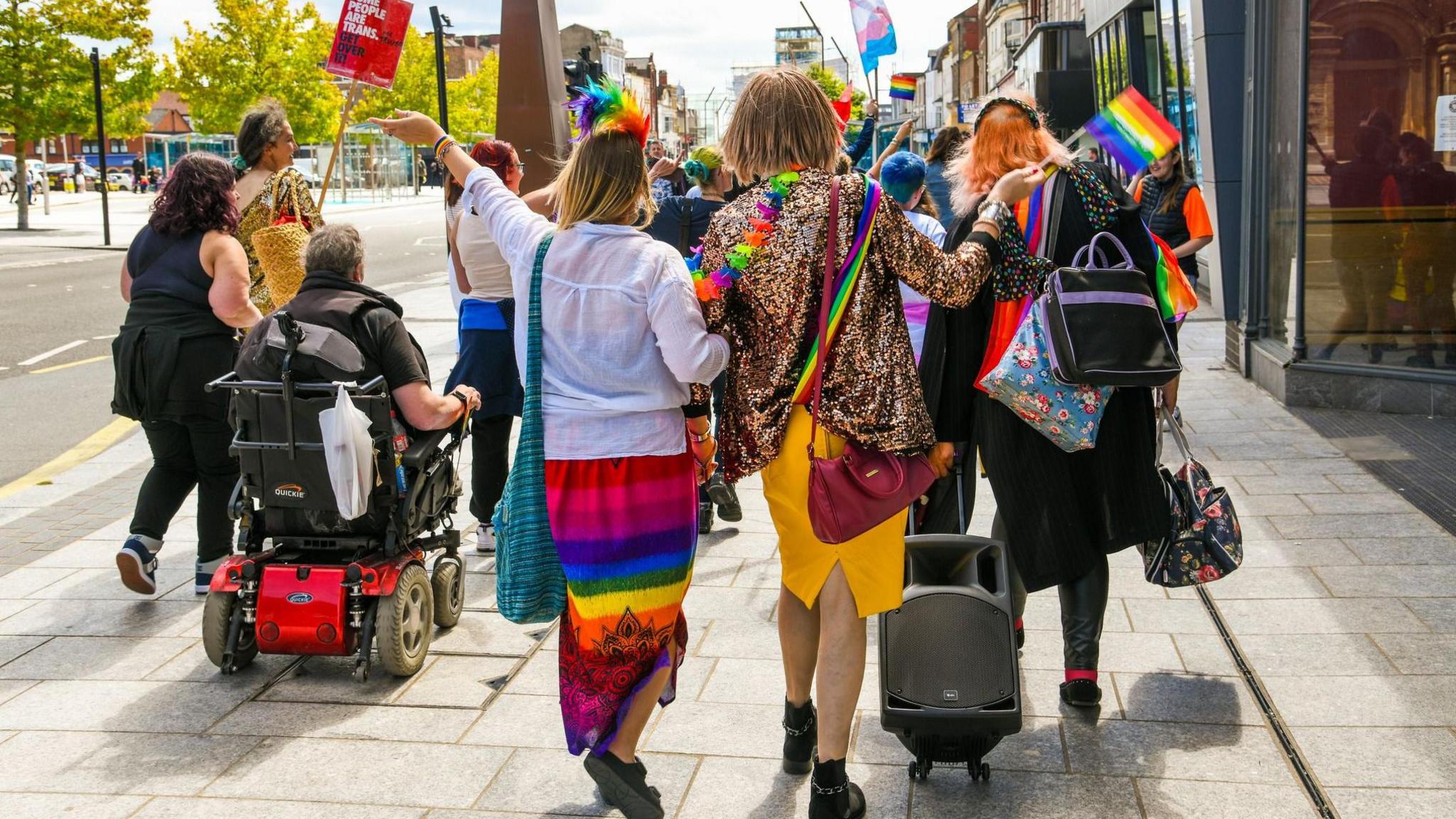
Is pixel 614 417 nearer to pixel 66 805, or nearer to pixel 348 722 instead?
pixel 348 722

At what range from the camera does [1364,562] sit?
554 centimetres

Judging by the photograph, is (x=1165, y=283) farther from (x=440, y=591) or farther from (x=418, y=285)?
(x=418, y=285)

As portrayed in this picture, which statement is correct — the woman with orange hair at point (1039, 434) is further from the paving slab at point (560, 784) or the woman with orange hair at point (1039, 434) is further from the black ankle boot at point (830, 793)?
the paving slab at point (560, 784)

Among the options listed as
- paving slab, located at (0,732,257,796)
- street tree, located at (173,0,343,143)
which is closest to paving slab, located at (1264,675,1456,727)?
paving slab, located at (0,732,257,796)

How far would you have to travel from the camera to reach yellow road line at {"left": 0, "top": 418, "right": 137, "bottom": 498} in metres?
7.96

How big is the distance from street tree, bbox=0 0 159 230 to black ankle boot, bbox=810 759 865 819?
110 ft

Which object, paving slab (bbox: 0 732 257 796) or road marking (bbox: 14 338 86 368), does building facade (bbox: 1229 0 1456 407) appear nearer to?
paving slab (bbox: 0 732 257 796)

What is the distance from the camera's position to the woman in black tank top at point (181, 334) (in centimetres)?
529

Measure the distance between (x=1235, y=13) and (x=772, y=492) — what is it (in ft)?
32.8

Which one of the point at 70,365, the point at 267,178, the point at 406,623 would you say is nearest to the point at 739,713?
the point at 406,623

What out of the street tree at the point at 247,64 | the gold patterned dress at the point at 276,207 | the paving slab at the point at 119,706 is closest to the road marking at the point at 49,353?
the gold patterned dress at the point at 276,207

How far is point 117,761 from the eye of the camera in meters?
3.90

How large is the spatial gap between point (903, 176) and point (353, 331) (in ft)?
9.11

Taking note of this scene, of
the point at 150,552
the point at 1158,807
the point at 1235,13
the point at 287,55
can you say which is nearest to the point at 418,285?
the point at 1235,13
